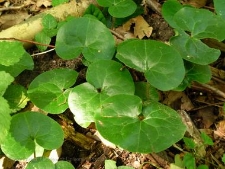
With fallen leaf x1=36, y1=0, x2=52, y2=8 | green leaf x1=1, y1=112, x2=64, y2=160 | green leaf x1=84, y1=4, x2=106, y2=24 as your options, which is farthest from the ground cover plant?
fallen leaf x1=36, y1=0, x2=52, y2=8

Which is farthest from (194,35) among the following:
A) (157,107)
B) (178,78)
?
(157,107)

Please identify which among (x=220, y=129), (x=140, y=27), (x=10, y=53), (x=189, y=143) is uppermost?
(x=10, y=53)

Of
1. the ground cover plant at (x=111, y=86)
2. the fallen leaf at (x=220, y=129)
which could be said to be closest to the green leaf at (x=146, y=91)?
the ground cover plant at (x=111, y=86)

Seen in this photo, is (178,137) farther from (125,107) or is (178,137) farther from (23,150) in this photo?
(23,150)

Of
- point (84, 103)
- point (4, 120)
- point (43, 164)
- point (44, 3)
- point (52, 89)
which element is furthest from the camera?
point (44, 3)

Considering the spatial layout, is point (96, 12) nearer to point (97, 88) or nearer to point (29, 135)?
point (97, 88)

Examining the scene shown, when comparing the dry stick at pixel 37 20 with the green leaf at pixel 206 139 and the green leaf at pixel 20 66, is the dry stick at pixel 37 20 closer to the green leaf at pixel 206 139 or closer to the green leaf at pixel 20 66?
the green leaf at pixel 20 66

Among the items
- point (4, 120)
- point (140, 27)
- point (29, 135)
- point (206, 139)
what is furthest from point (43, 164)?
point (140, 27)
